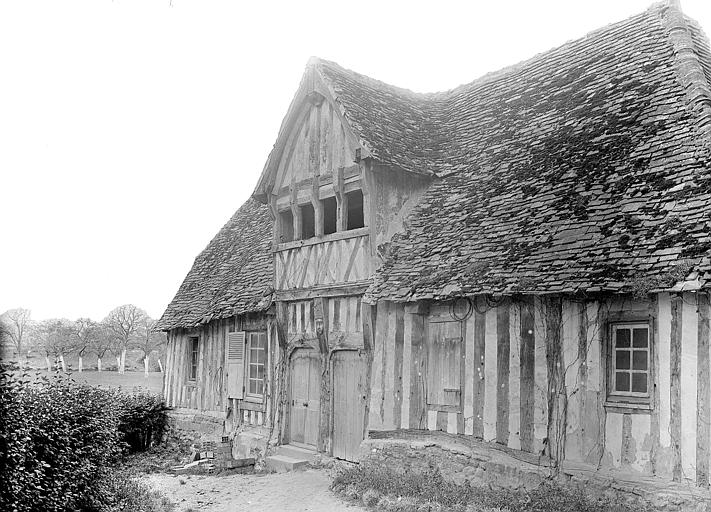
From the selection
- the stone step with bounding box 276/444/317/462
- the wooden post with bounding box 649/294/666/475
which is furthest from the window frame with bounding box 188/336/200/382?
the wooden post with bounding box 649/294/666/475

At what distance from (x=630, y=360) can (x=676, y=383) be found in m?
0.66

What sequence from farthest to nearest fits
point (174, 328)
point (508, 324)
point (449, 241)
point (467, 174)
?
point (174, 328) < point (467, 174) < point (449, 241) < point (508, 324)

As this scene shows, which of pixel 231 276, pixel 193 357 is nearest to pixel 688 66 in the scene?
pixel 231 276

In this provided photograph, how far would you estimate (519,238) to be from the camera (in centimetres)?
949

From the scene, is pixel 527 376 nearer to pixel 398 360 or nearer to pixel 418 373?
pixel 418 373

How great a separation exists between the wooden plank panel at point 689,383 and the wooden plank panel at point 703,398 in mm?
44

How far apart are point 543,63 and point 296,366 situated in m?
7.88

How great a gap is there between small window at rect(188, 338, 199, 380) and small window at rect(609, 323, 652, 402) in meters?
12.5

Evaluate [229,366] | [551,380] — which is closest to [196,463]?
[229,366]

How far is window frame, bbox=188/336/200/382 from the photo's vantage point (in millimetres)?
18188

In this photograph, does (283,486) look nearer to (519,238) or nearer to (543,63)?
(519,238)

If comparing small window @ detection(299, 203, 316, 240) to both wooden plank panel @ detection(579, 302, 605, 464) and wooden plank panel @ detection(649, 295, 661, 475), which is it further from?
wooden plank panel @ detection(649, 295, 661, 475)

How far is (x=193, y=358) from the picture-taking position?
60.2 ft

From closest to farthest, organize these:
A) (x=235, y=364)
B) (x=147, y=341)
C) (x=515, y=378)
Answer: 1. (x=515, y=378)
2. (x=235, y=364)
3. (x=147, y=341)
